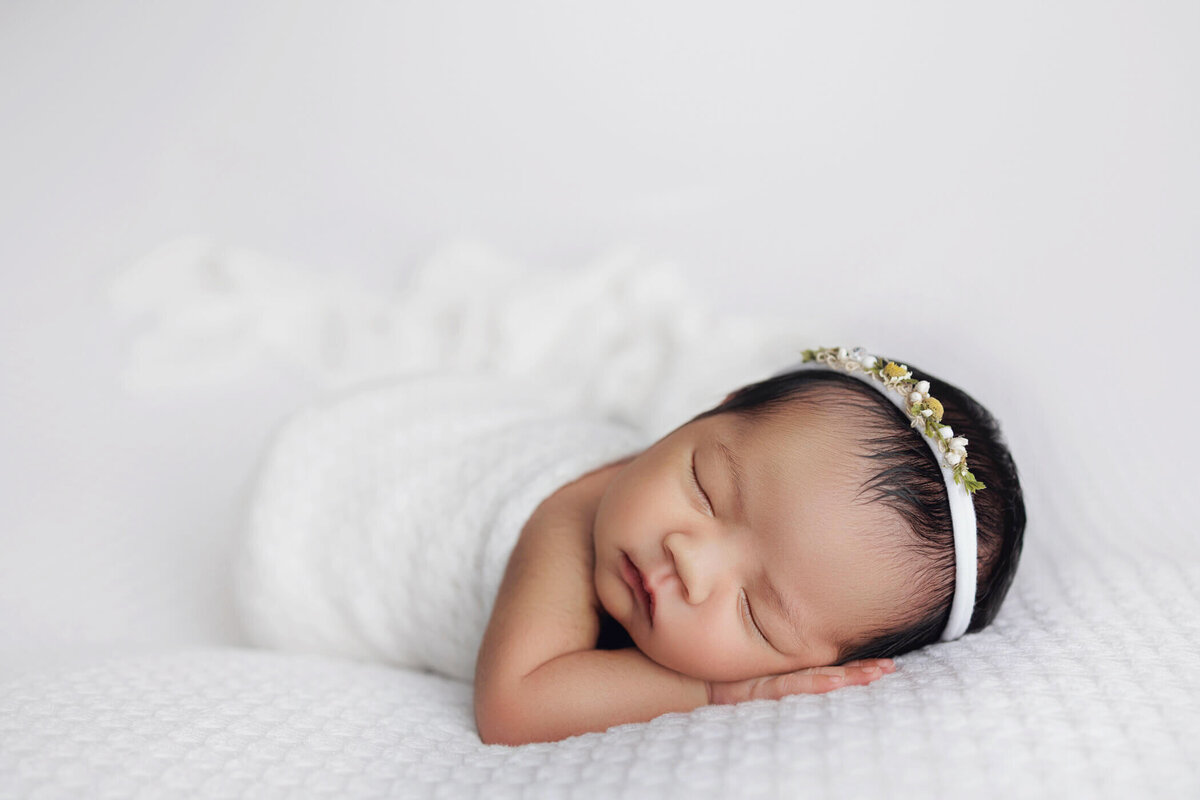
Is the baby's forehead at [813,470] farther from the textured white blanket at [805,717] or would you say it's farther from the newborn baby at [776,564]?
the textured white blanket at [805,717]

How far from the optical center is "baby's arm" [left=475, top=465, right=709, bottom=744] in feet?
3.63

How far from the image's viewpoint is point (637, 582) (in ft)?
3.76

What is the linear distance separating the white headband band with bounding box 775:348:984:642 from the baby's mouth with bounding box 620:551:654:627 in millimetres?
357

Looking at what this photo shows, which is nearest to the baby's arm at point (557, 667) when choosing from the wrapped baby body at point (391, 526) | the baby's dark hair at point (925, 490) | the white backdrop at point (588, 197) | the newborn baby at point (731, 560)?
the newborn baby at point (731, 560)

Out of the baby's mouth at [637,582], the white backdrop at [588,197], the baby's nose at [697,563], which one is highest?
the white backdrop at [588,197]

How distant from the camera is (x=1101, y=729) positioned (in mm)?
833

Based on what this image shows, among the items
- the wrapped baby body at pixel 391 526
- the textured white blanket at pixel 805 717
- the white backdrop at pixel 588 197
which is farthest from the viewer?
the white backdrop at pixel 588 197

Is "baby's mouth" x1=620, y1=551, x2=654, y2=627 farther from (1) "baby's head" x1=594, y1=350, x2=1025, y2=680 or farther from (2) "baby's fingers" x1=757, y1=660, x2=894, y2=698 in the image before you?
(2) "baby's fingers" x1=757, y1=660, x2=894, y2=698

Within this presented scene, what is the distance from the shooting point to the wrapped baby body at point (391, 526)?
4.64ft

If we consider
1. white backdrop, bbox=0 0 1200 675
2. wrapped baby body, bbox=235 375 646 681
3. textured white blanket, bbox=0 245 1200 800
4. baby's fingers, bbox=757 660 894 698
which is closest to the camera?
textured white blanket, bbox=0 245 1200 800

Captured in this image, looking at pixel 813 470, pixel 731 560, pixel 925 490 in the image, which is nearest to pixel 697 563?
pixel 731 560

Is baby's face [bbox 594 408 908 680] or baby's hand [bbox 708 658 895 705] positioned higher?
baby's face [bbox 594 408 908 680]

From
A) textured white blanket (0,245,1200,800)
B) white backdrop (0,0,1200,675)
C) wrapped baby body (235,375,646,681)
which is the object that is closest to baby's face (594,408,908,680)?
textured white blanket (0,245,1200,800)

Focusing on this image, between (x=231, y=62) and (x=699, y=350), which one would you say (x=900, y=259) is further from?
(x=231, y=62)
